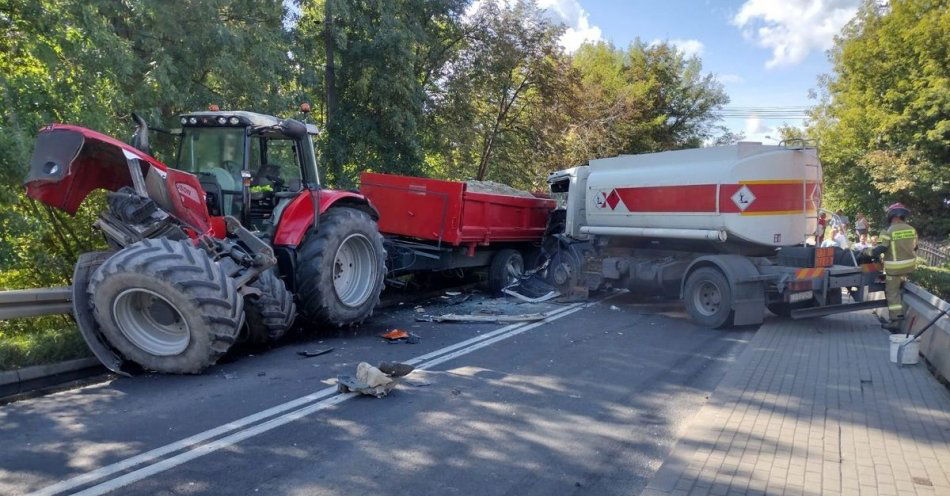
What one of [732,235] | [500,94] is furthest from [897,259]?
[500,94]

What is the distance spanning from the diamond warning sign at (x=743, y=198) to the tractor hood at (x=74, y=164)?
295 inches

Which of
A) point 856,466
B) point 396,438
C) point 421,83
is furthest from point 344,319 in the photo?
point 421,83

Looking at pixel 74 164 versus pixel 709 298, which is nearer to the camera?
pixel 74 164

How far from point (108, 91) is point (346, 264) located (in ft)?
12.3

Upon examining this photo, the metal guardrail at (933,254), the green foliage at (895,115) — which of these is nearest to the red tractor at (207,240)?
the metal guardrail at (933,254)

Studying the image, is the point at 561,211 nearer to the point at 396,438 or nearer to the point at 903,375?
the point at 903,375

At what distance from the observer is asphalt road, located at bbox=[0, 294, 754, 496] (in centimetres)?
397

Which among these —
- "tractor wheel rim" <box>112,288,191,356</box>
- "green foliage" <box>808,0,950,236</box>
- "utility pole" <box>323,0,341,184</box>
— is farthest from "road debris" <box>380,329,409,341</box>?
"green foliage" <box>808,0,950,236</box>

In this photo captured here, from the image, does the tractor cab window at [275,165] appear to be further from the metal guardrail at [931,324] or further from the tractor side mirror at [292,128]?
the metal guardrail at [931,324]

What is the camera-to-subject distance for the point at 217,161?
7.70 meters

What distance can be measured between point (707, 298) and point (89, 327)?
7997 mm

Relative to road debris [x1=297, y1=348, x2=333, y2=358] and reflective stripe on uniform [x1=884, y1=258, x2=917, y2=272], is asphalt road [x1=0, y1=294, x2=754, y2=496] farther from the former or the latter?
reflective stripe on uniform [x1=884, y1=258, x2=917, y2=272]

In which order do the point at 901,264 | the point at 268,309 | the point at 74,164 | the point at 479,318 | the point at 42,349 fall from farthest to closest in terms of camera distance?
the point at 479,318 < the point at 901,264 < the point at 268,309 < the point at 74,164 < the point at 42,349

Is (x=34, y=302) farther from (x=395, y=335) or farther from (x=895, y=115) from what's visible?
(x=895, y=115)
